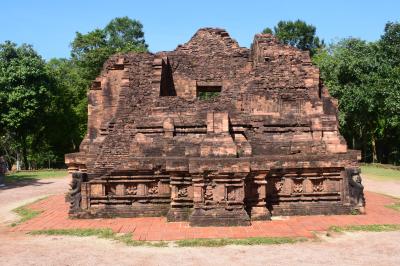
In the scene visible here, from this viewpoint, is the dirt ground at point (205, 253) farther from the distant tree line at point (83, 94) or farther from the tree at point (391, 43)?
the tree at point (391, 43)

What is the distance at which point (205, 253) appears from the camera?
6.12m

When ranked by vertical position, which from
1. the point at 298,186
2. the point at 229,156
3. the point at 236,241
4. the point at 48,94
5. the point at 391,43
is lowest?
the point at 236,241

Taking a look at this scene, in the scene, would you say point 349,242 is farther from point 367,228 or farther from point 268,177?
point 268,177

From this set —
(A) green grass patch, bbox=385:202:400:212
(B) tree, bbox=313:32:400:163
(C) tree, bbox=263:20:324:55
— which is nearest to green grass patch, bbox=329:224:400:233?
(A) green grass patch, bbox=385:202:400:212

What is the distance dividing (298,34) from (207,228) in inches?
1719

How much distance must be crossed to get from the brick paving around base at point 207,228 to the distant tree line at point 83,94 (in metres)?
16.2

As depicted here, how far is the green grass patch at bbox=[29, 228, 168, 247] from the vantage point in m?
6.71

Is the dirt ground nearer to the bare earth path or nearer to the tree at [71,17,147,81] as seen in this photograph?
the bare earth path

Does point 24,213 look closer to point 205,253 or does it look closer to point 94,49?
point 205,253

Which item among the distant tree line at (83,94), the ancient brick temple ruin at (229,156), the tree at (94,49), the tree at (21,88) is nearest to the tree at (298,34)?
the distant tree line at (83,94)

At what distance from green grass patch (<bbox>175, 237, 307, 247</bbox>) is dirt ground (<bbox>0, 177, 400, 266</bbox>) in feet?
0.63

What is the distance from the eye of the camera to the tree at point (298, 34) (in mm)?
47141

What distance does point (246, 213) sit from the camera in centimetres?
793

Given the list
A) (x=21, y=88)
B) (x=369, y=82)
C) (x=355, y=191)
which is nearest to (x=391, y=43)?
(x=369, y=82)
